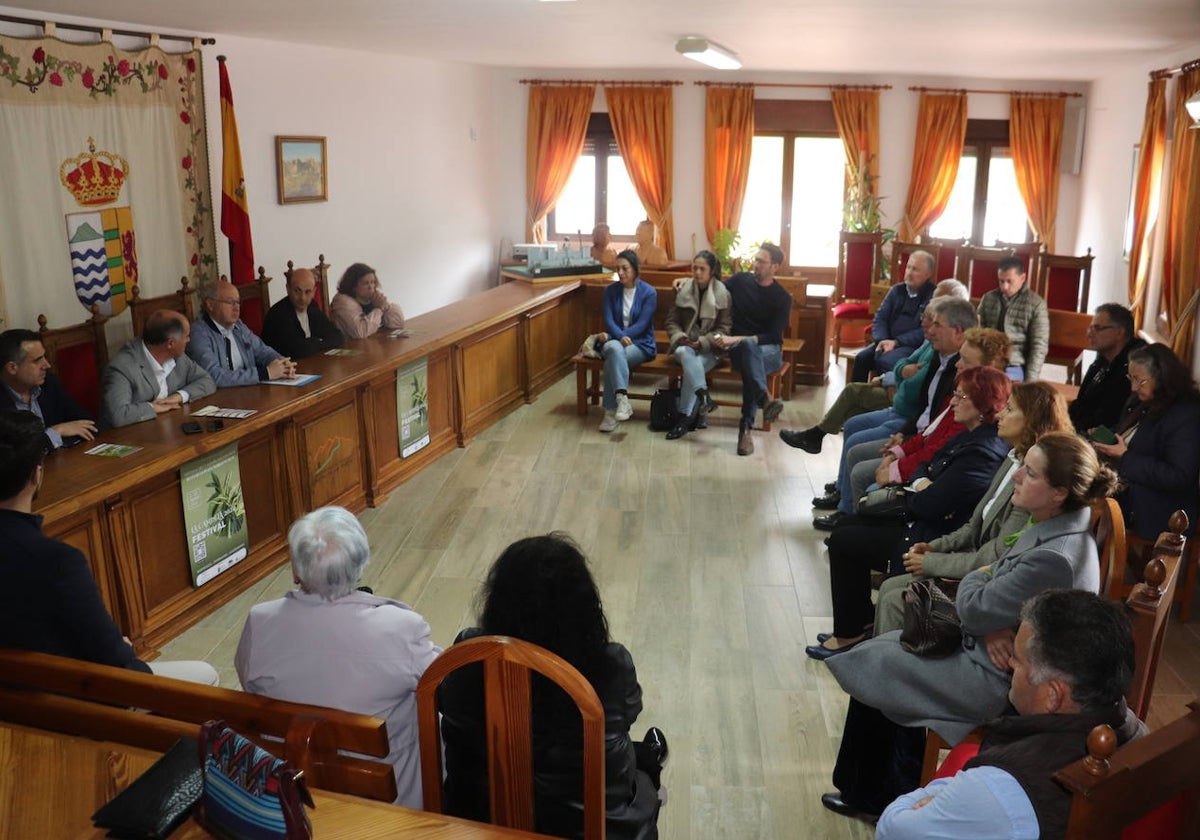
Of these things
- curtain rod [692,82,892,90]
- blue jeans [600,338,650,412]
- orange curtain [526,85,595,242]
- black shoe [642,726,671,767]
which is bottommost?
black shoe [642,726,671,767]

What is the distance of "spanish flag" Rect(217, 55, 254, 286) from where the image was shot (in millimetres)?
6547

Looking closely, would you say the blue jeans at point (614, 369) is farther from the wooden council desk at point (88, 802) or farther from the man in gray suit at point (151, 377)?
the wooden council desk at point (88, 802)

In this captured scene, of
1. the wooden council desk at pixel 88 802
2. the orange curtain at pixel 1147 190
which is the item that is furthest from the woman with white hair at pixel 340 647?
the orange curtain at pixel 1147 190

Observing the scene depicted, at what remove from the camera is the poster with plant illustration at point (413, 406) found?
5.73 m

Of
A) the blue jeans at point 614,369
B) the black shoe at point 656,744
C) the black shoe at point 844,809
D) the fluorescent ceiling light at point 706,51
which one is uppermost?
the fluorescent ceiling light at point 706,51

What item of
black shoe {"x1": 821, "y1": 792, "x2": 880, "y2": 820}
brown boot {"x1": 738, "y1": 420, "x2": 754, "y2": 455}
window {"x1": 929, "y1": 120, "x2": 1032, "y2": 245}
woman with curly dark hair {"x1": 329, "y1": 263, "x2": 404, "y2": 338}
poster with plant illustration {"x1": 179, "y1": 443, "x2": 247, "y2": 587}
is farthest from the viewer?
window {"x1": 929, "y1": 120, "x2": 1032, "y2": 245}

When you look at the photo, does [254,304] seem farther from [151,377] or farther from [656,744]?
[656,744]

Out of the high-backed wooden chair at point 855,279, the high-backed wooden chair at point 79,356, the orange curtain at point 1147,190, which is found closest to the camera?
the high-backed wooden chair at point 79,356

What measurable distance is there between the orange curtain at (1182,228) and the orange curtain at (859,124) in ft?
13.6

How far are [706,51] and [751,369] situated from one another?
7.25ft

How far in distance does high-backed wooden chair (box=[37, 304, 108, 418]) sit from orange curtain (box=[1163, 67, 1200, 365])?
569 centimetres

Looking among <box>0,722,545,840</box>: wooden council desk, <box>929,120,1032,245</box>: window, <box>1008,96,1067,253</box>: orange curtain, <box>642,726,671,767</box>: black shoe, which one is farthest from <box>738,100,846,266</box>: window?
<box>0,722,545,840</box>: wooden council desk

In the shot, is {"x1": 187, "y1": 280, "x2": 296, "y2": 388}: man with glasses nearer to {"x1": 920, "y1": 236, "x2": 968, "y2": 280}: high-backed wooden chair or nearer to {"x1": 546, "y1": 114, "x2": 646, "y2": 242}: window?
{"x1": 920, "y1": 236, "x2": 968, "y2": 280}: high-backed wooden chair

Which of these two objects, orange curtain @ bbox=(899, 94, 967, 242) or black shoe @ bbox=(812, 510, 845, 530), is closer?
black shoe @ bbox=(812, 510, 845, 530)
